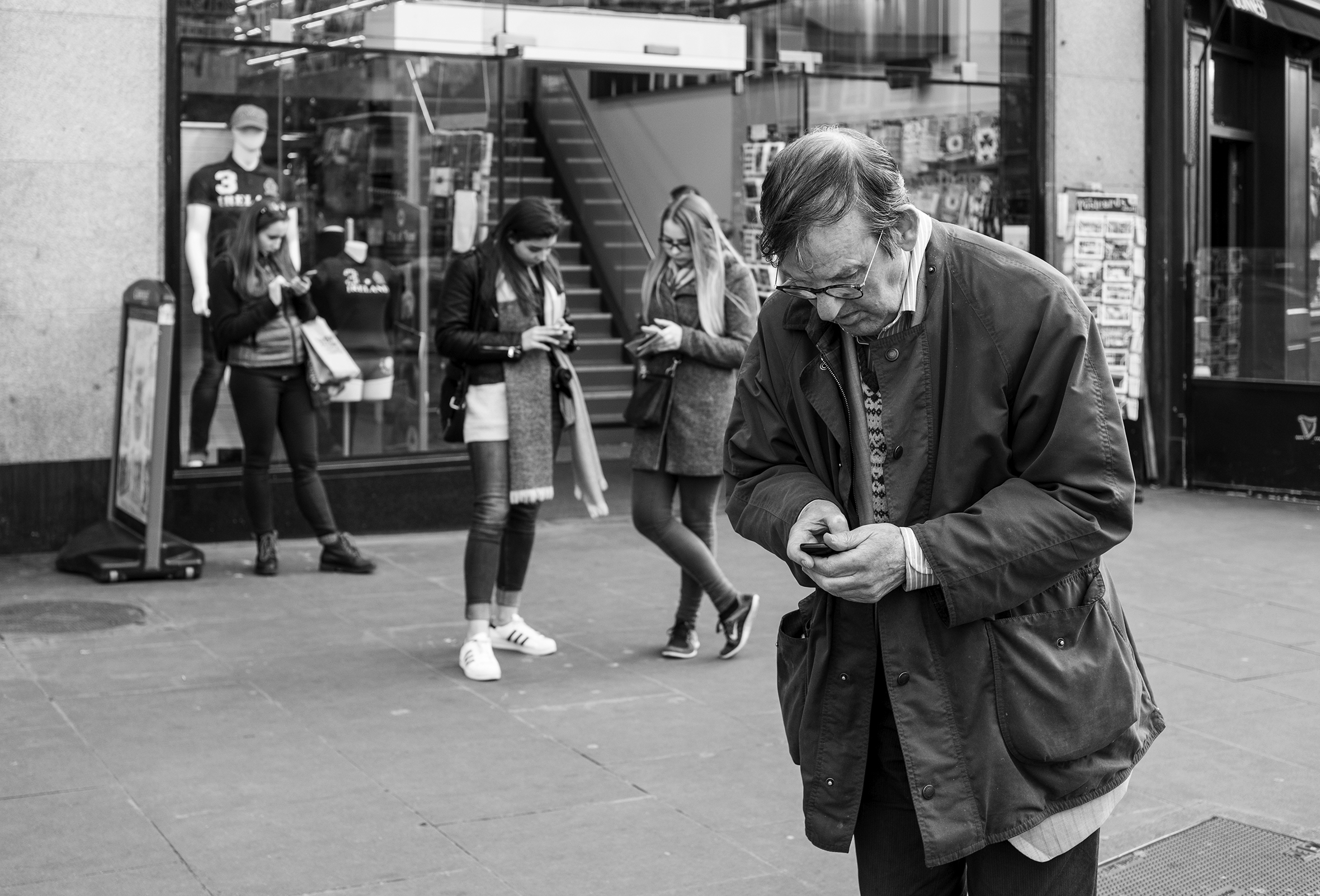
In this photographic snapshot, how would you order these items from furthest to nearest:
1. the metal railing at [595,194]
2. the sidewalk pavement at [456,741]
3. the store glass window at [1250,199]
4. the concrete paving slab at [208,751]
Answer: the metal railing at [595,194] < the store glass window at [1250,199] < the concrete paving slab at [208,751] < the sidewalk pavement at [456,741]

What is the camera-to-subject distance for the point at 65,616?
23.3 feet

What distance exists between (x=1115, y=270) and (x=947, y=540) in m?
9.31

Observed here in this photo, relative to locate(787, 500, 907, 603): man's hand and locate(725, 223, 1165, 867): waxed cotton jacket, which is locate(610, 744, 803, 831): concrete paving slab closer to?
locate(725, 223, 1165, 867): waxed cotton jacket

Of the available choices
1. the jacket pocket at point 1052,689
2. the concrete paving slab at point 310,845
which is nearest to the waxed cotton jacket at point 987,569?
the jacket pocket at point 1052,689

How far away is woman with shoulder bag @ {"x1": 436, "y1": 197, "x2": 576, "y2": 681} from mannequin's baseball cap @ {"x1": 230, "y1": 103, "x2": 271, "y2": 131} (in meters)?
3.22

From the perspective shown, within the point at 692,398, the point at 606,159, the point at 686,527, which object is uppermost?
the point at 606,159

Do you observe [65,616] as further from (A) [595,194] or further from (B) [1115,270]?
(A) [595,194]

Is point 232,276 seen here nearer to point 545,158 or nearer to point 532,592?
point 532,592

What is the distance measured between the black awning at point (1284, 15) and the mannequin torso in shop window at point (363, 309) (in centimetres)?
638

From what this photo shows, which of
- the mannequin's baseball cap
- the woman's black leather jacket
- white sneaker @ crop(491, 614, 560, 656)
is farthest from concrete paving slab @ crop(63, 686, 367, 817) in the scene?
the mannequin's baseball cap

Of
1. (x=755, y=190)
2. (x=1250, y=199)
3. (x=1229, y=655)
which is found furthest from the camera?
(x=1250, y=199)

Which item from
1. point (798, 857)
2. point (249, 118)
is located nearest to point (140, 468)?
point (249, 118)

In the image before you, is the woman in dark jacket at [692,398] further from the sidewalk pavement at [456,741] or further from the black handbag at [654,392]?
the sidewalk pavement at [456,741]

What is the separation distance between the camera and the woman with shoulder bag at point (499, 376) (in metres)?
6.23
